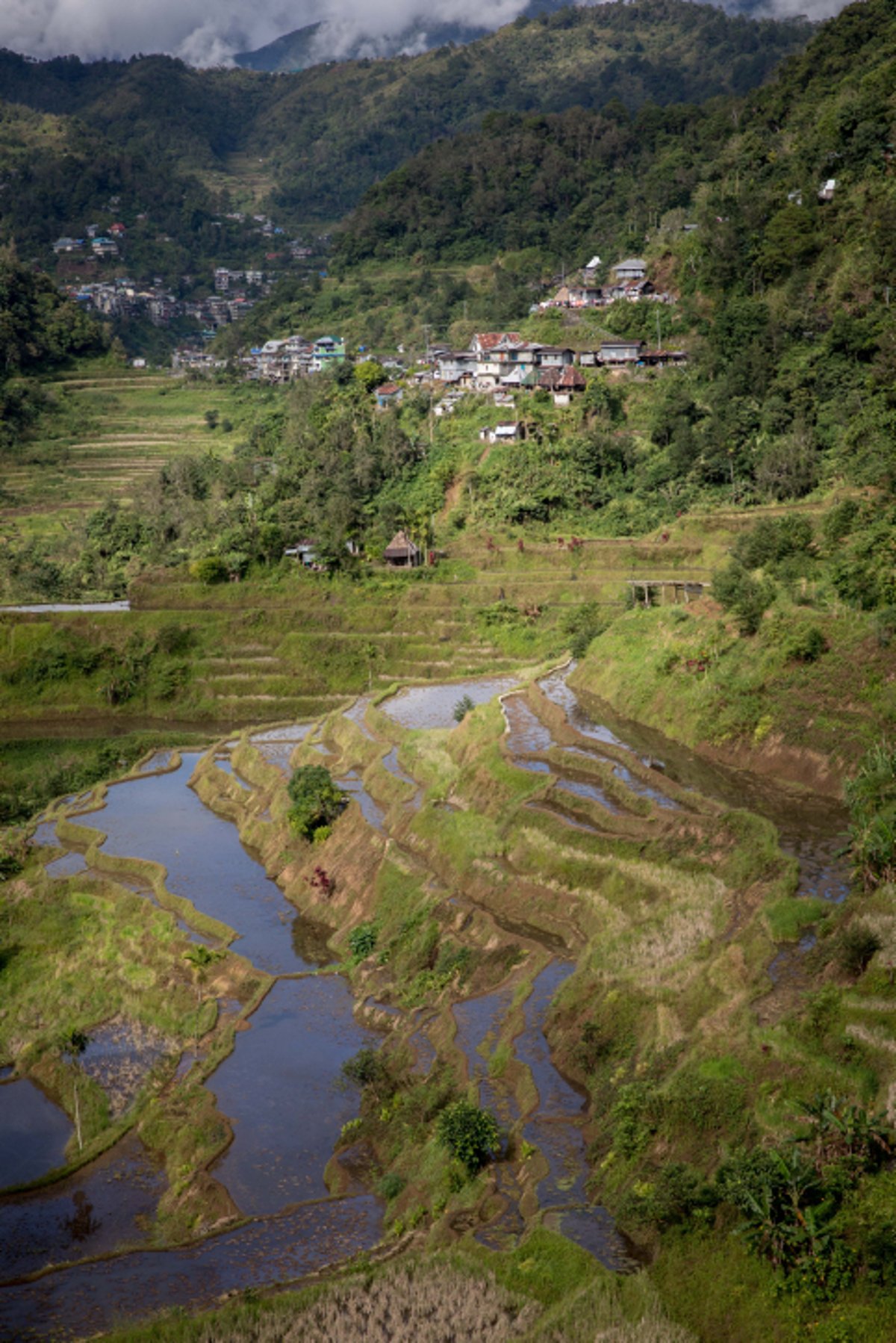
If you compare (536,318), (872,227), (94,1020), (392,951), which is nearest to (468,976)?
(392,951)

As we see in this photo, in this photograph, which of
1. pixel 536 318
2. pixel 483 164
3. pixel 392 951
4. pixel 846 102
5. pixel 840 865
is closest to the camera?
pixel 840 865

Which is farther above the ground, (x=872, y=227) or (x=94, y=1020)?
(x=872, y=227)

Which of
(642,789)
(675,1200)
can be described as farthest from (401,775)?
(675,1200)

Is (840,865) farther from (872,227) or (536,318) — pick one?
(536,318)

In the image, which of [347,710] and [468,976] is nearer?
[468,976]

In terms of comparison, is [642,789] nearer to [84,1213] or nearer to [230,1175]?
[230,1175]

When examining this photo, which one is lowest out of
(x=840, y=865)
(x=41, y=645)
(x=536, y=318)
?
(x=41, y=645)

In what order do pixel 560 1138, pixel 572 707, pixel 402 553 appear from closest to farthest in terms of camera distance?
1. pixel 560 1138
2. pixel 572 707
3. pixel 402 553
